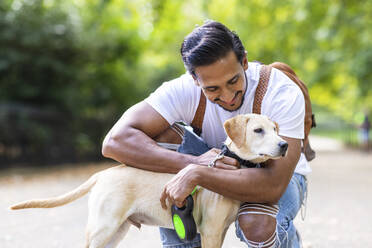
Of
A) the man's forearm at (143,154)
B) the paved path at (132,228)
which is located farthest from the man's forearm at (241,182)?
the paved path at (132,228)

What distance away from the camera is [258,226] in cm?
286

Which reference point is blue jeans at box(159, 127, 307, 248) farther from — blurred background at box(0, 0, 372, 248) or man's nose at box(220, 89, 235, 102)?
blurred background at box(0, 0, 372, 248)

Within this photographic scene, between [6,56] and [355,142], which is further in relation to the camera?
[355,142]

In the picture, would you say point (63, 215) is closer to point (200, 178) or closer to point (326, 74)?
point (200, 178)

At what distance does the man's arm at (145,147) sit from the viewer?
299 centimetres

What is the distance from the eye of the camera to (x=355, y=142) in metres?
23.6

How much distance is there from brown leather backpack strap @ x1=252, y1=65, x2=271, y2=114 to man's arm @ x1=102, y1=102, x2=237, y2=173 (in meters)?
0.44

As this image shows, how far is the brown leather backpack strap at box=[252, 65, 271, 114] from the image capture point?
3082 millimetres

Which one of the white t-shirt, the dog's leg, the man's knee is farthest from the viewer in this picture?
the dog's leg

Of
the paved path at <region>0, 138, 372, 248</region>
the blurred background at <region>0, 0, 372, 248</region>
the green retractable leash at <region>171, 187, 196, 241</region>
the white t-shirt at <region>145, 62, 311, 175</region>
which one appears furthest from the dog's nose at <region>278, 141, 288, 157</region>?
the blurred background at <region>0, 0, 372, 248</region>

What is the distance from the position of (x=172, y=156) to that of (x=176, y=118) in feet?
1.30

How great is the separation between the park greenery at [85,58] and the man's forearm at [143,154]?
8.69m

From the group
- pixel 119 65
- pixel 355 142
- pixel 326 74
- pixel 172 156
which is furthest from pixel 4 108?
pixel 355 142

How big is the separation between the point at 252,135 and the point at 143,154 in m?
0.76
